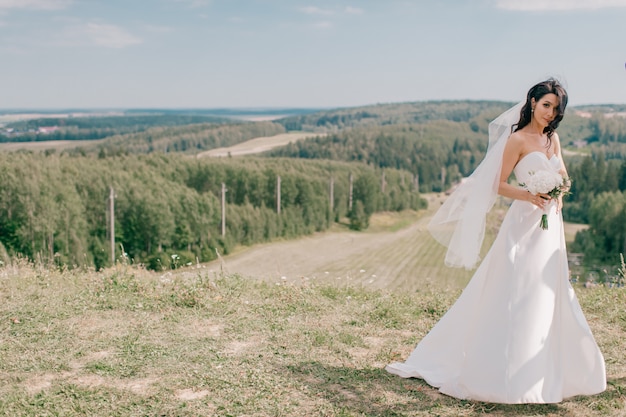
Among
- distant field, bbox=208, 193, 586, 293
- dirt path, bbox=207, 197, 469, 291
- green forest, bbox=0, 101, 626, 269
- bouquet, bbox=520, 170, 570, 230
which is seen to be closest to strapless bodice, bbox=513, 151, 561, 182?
bouquet, bbox=520, 170, 570, 230

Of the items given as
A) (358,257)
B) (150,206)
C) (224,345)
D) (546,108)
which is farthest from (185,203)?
(546,108)

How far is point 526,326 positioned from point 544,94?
2166mm

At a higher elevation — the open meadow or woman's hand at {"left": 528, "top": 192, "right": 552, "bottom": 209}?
woman's hand at {"left": 528, "top": 192, "right": 552, "bottom": 209}

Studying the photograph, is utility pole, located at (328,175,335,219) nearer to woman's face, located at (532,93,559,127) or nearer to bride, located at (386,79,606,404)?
bride, located at (386,79,606,404)

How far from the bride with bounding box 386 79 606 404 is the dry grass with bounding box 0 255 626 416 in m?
0.20

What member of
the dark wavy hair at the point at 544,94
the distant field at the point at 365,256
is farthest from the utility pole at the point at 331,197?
Answer: the dark wavy hair at the point at 544,94

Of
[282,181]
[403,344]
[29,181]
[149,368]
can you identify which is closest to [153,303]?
[149,368]

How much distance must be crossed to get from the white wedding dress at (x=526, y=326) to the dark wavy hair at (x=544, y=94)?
1.12 ft

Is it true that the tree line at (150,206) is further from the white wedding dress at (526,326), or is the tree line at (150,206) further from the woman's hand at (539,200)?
the woman's hand at (539,200)

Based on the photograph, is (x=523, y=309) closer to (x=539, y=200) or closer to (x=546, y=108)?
(x=539, y=200)

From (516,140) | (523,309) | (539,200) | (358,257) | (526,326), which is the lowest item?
(358,257)

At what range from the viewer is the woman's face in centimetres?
538

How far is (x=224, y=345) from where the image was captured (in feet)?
21.7

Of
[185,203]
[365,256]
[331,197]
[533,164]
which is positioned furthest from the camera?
[331,197]
